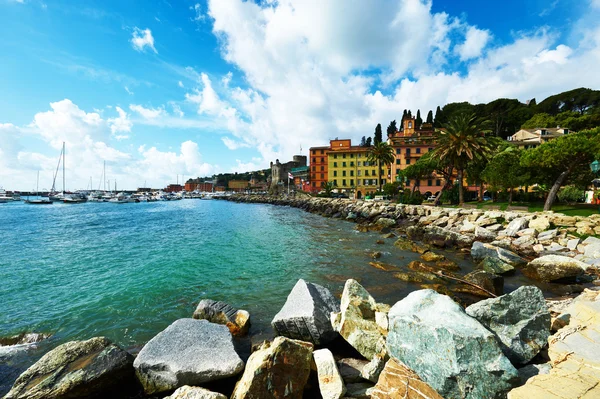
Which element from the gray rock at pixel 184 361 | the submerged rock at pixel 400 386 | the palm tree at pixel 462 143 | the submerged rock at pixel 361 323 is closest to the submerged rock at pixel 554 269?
the submerged rock at pixel 361 323

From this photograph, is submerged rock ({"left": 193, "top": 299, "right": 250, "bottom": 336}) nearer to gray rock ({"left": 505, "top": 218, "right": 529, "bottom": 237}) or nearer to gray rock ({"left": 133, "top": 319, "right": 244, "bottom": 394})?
gray rock ({"left": 133, "top": 319, "right": 244, "bottom": 394})

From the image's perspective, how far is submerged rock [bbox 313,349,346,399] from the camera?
4.52m

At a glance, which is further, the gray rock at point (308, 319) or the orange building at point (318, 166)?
the orange building at point (318, 166)

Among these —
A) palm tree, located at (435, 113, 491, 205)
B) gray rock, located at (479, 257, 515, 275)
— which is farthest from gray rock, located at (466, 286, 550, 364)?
palm tree, located at (435, 113, 491, 205)

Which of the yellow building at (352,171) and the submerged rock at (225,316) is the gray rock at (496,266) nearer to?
the submerged rock at (225,316)

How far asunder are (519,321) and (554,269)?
958 centimetres

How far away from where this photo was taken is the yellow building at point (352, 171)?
3137 inches

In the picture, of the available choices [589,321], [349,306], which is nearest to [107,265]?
[349,306]

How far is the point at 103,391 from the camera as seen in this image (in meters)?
5.10

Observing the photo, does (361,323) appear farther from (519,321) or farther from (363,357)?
(519,321)

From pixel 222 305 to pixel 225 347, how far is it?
295 centimetres

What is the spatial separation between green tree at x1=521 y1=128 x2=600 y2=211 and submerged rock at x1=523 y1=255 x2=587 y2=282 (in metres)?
16.9

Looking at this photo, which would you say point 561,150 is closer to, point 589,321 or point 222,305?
point 589,321

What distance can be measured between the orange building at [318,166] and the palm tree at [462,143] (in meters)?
50.8
